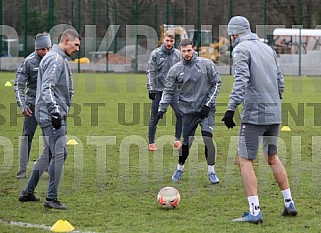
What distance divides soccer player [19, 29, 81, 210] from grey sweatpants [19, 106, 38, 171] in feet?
5.40

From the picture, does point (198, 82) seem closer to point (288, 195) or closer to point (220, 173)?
point (220, 173)

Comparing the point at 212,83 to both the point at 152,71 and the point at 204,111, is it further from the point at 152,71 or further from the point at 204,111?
the point at 152,71

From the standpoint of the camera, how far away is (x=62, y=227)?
729 centimetres

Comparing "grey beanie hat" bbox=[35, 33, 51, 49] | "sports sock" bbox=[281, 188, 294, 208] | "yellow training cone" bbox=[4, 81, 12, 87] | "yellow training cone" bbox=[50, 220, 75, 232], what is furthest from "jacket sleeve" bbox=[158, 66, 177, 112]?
"yellow training cone" bbox=[4, 81, 12, 87]

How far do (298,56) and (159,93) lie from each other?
22.0 metres

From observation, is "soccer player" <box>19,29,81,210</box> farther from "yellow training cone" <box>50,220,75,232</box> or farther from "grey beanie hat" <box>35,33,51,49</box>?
"grey beanie hat" <box>35,33,51,49</box>

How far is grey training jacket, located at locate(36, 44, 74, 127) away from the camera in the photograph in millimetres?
8219

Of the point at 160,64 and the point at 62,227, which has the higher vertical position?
the point at 160,64

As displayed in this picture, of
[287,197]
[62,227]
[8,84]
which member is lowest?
[8,84]

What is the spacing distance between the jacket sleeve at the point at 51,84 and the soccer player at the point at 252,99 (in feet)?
6.03

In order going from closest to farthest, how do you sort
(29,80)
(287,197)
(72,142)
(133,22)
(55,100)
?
(287,197) < (55,100) < (29,80) < (72,142) < (133,22)

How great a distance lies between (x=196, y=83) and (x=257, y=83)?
7.60 feet

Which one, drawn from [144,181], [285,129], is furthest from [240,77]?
[285,129]

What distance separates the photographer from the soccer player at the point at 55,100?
822 cm
